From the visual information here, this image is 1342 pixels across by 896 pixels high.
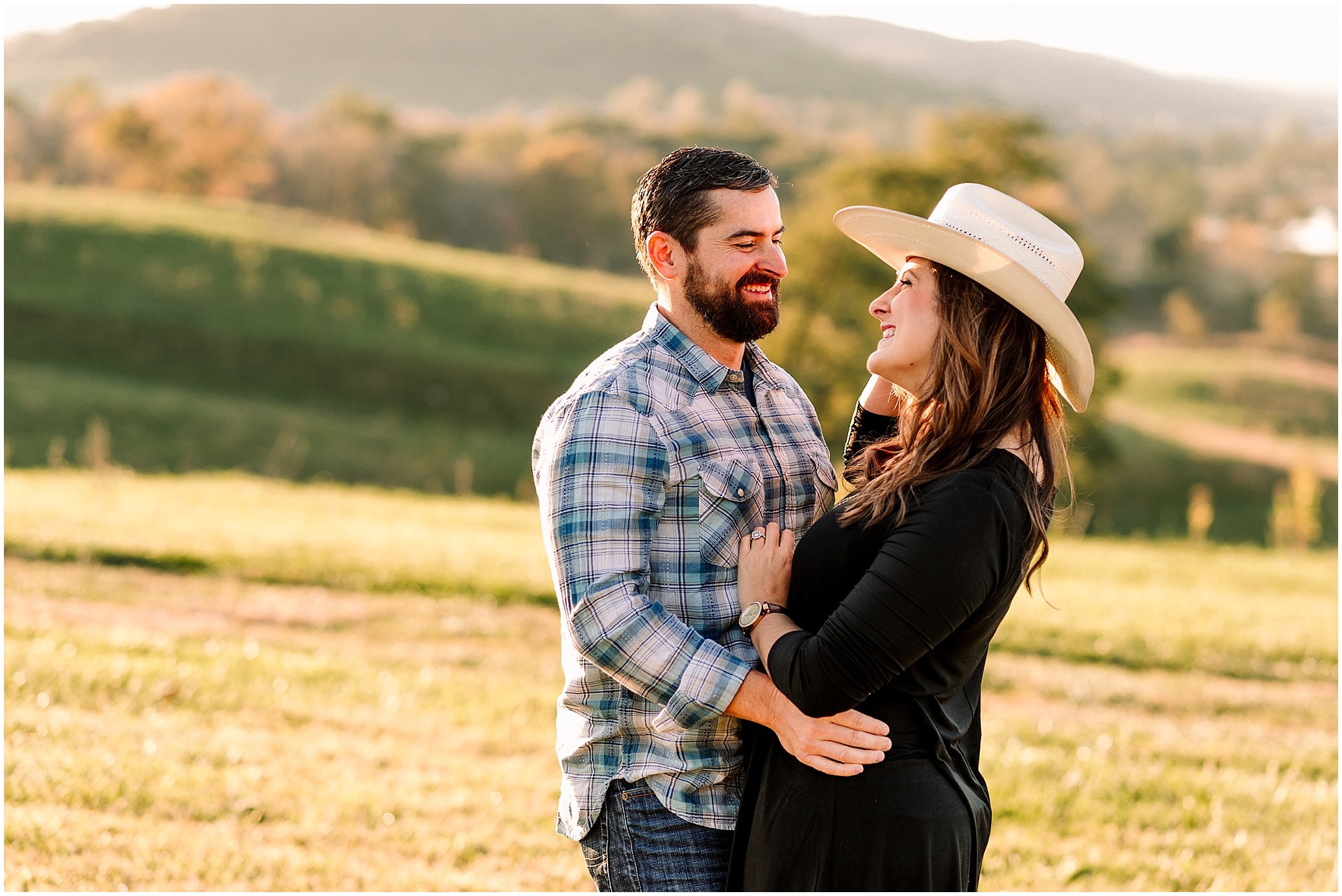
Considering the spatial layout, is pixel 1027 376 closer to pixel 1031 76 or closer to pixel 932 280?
pixel 932 280

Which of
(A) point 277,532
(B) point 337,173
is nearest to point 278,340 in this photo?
(B) point 337,173

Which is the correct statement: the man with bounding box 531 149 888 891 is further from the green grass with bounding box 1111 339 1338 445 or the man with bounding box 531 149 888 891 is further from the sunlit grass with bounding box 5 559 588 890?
the green grass with bounding box 1111 339 1338 445

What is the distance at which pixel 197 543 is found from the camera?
521 inches

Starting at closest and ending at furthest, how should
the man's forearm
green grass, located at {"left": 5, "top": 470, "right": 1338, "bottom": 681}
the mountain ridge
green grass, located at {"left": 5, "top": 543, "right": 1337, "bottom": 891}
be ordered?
the man's forearm
green grass, located at {"left": 5, "top": 543, "right": 1337, "bottom": 891}
green grass, located at {"left": 5, "top": 470, "right": 1338, "bottom": 681}
the mountain ridge

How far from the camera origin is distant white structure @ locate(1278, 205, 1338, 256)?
202 ft

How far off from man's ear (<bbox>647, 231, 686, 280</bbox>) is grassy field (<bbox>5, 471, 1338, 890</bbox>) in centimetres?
328

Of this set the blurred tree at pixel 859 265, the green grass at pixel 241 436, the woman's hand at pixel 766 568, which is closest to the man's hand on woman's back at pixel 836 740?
the woman's hand at pixel 766 568

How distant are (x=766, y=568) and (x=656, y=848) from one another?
2.67 feet

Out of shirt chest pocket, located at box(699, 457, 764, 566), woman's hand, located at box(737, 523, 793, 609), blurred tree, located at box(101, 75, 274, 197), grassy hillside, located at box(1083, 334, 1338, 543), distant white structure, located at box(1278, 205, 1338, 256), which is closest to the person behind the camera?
woman's hand, located at box(737, 523, 793, 609)

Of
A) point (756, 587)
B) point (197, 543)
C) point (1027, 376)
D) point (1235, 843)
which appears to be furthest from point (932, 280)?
point (197, 543)

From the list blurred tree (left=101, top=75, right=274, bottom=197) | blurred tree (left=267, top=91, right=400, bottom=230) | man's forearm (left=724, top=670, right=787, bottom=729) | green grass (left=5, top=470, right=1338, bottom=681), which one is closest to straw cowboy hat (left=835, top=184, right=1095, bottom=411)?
man's forearm (left=724, top=670, right=787, bottom=729)

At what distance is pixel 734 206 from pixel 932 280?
616 mm

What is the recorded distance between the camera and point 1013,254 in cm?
287

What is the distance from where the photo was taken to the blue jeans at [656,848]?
3.01 meters
